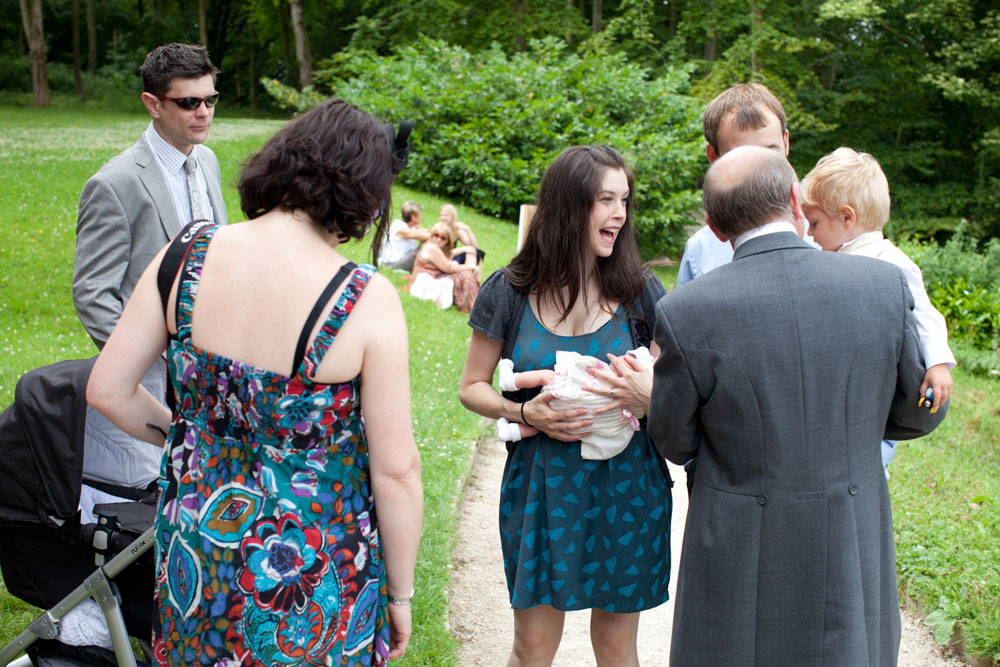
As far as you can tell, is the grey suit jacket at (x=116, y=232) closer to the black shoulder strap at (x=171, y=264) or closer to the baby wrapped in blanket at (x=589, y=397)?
the black shoulder strap at (x=171, y=264)

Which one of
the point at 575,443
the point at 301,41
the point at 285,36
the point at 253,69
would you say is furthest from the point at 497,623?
the point at 253,69

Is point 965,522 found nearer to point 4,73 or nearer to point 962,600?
point 962,600

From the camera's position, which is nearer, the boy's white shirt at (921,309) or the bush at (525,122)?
the boy's white shirt at (921,309)

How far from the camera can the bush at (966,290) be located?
12.0 m

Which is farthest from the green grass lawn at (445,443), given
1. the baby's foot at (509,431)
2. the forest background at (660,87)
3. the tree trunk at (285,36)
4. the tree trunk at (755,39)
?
the tree trunk at (285,36)

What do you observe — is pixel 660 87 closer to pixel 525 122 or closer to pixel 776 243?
pixel 525 122

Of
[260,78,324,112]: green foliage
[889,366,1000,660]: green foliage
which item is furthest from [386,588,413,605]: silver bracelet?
[260,78,324,112]: green foliage

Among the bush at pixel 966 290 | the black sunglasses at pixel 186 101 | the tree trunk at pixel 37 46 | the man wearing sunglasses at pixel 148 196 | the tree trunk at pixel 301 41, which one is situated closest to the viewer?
the man wearing sunglasses at pixel 148 196

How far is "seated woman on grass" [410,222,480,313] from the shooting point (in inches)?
430

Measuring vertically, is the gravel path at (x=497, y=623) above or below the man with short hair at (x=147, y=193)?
below

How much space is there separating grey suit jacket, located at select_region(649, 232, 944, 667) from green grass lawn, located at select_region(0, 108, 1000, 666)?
1.31m

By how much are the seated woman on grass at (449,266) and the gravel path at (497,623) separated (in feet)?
18.5

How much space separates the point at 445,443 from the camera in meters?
6.23

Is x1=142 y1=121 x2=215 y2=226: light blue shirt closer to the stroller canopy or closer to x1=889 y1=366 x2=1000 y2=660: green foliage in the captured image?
the stroller canopy
